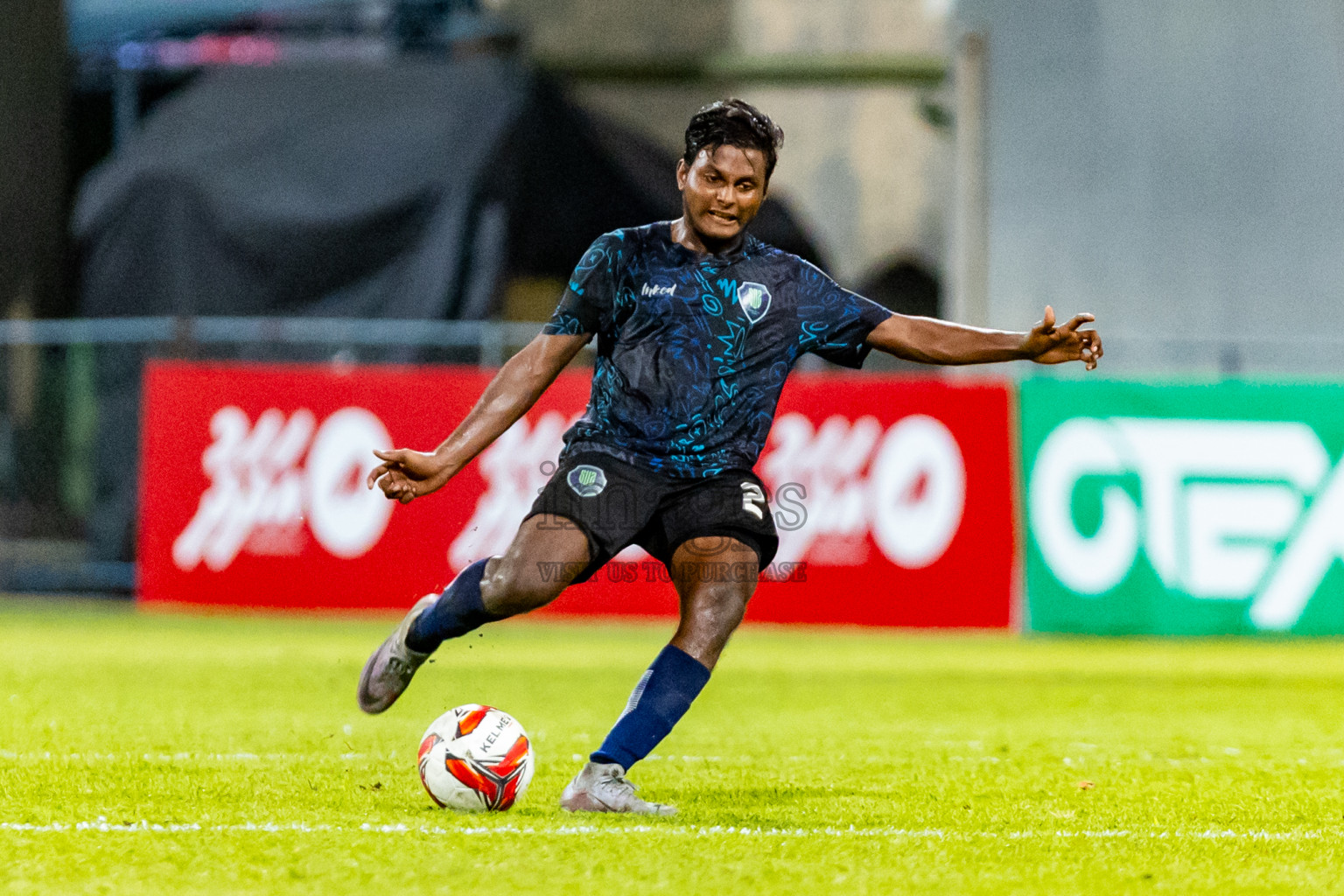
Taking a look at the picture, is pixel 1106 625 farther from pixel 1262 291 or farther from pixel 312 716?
pixel 312 716

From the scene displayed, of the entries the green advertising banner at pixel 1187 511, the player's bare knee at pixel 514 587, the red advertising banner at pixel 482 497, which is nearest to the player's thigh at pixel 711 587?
the player's bare knee at pixel 514 587

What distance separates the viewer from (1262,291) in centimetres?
1653

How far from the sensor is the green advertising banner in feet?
45.3

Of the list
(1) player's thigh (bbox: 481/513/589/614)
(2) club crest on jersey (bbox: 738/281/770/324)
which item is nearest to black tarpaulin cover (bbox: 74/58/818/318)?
(2) club crest on jersey (bbox: 738/281/770/324)

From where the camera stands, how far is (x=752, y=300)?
586cm

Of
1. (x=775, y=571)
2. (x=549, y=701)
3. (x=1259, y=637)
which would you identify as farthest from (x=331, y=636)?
(x=1259, y=637)

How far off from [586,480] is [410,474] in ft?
1.68

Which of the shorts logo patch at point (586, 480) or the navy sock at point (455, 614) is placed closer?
the shorts logo patch at point (586, 480)

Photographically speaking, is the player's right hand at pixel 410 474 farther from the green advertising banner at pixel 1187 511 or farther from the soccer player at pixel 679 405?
the green advertising banner at pixel 1187 511

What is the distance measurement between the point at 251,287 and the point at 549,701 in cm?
978

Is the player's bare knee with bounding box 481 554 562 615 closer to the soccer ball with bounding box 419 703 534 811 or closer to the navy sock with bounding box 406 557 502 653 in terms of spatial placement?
the navy sock with bounding box 406 557 502 653

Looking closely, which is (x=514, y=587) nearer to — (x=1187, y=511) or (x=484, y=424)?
(x=484, y=424)

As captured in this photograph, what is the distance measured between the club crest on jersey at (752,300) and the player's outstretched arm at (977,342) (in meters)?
0.38

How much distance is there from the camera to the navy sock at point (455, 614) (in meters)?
5.93
